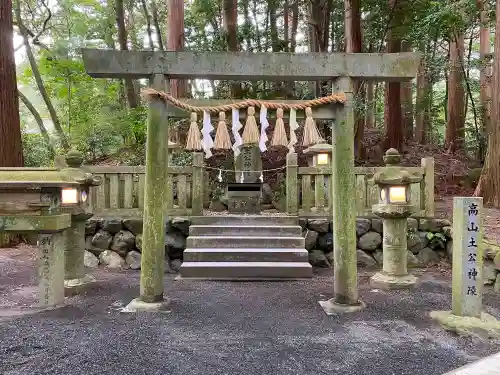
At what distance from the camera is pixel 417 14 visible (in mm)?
12414

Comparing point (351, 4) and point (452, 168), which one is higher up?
point (351, 4)

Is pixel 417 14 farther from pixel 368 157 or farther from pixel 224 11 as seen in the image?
pixel 224 11

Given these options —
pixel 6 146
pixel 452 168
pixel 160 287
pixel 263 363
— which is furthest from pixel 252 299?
pixel 452 168

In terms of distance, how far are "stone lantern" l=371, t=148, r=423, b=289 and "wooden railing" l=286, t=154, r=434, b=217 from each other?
1.20 m

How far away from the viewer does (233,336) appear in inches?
163

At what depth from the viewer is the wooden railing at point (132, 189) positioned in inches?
306

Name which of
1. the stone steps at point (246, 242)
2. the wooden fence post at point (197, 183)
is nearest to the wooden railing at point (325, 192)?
the stone steps at point (246, 242)

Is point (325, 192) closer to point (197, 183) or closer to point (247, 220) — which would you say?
point (247, 220)

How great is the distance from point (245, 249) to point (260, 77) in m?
3.40

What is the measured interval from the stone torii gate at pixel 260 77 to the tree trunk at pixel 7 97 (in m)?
5.07

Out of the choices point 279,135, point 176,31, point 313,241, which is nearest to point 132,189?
point 313,241

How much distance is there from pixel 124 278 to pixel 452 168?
12.3m

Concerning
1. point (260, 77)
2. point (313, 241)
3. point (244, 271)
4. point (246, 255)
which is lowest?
Answer: point (244, 271)

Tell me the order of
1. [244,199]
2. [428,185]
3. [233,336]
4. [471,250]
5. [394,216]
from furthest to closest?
[244,199], [428,185], [394,216], [471,250], [233,336]
